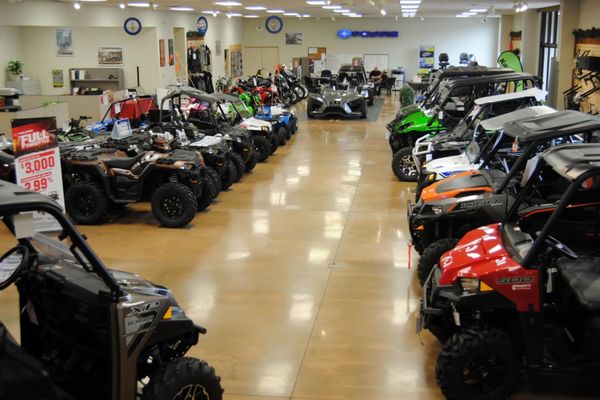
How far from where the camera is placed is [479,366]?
454 centimetres

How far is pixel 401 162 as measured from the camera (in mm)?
12195

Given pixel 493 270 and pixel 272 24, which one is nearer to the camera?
pixel 493 270

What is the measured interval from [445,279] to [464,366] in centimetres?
63

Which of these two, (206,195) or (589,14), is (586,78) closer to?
(589,14)

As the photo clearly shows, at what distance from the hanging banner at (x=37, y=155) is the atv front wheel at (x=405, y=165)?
6.05 m

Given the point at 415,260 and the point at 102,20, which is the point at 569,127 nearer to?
the point at 415,260

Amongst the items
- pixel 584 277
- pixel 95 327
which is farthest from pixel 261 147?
pixel 95 327

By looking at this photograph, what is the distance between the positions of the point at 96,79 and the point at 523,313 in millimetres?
18315

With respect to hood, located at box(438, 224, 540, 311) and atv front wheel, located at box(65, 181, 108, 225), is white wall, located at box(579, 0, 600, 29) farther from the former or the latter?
hood, located at box(438, 224, 540, 311)

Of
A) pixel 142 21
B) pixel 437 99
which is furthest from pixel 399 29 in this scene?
pixel 437 99

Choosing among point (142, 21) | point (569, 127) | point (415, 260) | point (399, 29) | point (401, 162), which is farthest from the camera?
point (399, 29)

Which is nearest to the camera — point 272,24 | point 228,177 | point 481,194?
point 481,194

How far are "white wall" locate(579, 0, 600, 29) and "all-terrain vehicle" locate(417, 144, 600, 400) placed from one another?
12008mm

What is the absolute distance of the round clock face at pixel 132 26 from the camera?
19.6m
